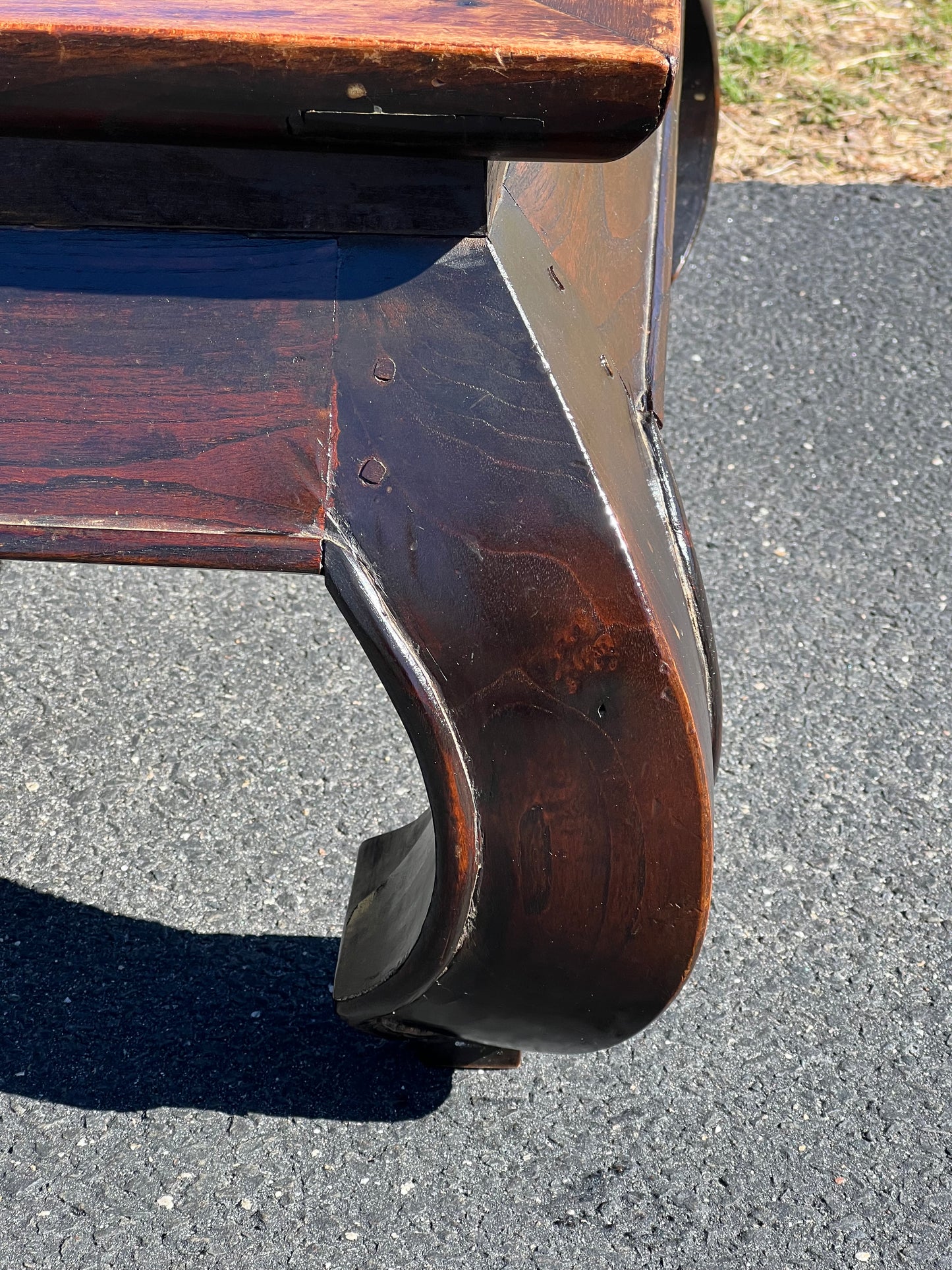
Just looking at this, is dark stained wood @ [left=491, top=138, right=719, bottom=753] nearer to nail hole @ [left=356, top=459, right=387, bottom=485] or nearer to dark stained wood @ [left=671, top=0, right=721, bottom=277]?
nail hole @ [left=356, top=459, right=387, bottom=485]

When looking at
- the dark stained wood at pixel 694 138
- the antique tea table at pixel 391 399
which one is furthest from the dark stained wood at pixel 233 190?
the dark stained wood at pixel 694 138

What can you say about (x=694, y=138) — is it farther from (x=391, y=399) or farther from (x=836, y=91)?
(x=391, y=399)

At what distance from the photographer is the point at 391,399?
83 centimetres

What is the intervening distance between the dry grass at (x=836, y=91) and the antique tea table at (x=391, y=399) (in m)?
2.32

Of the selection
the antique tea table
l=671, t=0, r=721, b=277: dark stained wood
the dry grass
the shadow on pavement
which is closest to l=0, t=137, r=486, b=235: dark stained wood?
the antique tea table

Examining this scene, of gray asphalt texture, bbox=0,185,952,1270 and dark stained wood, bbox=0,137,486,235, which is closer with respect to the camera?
dark stained wood, bbox=0,137,486,235

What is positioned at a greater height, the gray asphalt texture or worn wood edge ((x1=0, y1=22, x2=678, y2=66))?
worn wood edge ((x1=0, y1=22, x2=678, y2=66))

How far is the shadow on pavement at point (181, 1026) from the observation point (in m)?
1.25

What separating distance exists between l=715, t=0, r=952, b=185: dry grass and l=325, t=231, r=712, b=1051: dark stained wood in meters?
2.36

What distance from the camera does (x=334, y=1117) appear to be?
1228mm

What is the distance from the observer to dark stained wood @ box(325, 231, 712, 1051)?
0.82 meters

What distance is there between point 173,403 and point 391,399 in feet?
0.45

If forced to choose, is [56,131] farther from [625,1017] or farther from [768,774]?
[768,774]

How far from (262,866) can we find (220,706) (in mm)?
275
